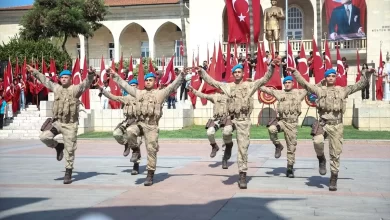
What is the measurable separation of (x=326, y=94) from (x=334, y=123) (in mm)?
532

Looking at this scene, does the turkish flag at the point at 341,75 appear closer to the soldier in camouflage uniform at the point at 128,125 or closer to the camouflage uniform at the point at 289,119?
the camouflage uniform at the point at 289,119

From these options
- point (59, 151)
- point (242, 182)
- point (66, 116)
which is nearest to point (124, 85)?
point (66, 116)

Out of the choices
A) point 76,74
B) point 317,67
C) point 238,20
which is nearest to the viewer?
point 317,67

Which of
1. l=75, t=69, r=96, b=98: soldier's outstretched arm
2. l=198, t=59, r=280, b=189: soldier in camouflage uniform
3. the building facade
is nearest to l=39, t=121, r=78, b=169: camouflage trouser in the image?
l=75, t=69, r=96, b=98: soldier's outstretched arm

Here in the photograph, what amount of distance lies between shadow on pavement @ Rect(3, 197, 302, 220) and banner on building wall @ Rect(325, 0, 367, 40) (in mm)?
26759

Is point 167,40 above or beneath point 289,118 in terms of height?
above

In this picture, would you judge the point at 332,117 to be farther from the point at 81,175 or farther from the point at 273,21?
the point at 273,21

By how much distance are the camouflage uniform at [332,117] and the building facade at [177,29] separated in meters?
22.4

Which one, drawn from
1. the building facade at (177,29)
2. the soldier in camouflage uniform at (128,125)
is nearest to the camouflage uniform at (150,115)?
the soldier in camouflage uniform at (128,125)

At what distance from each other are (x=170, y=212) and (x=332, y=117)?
3620 mm

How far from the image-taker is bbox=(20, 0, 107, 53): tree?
39562mm

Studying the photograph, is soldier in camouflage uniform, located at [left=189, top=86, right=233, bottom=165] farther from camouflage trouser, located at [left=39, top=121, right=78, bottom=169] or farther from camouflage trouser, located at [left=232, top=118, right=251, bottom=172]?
camouflage trouser, located at [left=39, top=121, right=78, bottom=169]

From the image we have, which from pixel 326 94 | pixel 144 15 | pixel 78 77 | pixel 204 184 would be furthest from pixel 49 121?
pixel 144 15

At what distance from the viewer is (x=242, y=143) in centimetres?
918
